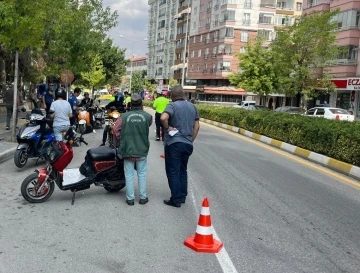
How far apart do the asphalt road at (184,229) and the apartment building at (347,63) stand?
97.2ft

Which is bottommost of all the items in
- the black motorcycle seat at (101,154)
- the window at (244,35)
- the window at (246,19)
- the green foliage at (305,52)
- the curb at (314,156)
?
the curb at (314,156)

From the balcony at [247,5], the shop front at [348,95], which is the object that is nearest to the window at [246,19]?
the balcony at [247,5]

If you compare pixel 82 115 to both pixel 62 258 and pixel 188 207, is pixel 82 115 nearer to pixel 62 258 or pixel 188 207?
pixel 188 207

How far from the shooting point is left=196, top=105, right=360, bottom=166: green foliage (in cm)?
1170

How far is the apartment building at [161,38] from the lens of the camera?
91.2 m

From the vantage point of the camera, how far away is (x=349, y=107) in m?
37.4

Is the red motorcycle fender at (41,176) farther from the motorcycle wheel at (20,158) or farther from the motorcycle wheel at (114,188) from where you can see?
the motorcycle wheel at (20,158)

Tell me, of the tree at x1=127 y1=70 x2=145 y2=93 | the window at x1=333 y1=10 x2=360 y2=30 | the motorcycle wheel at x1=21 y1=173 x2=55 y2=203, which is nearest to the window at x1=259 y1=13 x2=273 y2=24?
the window at x1=333 y1=10 x2=360 y2=30

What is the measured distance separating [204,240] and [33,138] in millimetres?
5613

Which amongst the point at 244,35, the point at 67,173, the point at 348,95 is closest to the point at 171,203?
the point at 67,173

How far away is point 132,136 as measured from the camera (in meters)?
6.45

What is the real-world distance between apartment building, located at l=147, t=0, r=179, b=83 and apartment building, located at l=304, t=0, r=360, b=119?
2071 inches

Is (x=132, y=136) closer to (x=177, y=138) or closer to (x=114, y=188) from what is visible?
(x=177, y=138)

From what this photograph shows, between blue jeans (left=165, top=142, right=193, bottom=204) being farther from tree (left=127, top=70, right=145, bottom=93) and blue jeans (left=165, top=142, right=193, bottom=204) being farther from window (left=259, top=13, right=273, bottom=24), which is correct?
tree (left=127, top=70, right=145, bottom=93)
